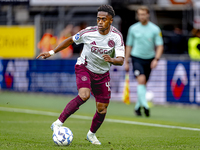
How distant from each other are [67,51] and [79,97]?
514 inches

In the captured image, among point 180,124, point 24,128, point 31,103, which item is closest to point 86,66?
point 24,128

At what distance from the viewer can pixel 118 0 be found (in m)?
23.4

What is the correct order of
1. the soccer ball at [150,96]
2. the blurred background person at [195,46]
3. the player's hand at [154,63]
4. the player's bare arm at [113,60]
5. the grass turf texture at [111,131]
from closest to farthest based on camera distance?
the player's bare arm at [113,60] → the grass turf texture at [111,131] → the player's hand at [154,63] → the soccer ball at [150,96] → the blurred background person at [195,46]

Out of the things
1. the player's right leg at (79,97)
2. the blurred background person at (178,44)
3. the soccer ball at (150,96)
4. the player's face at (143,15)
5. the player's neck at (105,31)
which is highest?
the player's neck at (105,31)

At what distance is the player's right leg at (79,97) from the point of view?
659 cm

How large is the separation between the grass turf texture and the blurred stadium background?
127 centimetres

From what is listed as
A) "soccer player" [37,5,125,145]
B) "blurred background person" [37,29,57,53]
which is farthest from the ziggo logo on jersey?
"blurred background person" [37,29,57,53]

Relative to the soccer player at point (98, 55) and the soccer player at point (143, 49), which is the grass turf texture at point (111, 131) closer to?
the soccer player at point (98, 55)

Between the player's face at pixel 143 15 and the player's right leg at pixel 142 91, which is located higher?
the player's face at pixel 143 15

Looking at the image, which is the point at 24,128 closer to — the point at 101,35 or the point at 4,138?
the point at 4,138

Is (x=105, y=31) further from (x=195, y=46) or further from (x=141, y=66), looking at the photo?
(x=195, y=46)

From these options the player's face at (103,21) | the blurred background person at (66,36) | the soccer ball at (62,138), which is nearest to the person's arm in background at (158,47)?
the player's face at (103,21)

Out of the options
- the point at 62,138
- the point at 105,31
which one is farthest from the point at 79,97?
the point at 105,31

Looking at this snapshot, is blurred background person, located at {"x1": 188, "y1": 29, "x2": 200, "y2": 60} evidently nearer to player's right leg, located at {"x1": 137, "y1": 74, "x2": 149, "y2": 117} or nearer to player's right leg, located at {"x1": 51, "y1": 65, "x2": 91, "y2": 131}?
player's right leg, located at {"x1": 137, "y1": 74, "x2": 149, "y2": 117}
